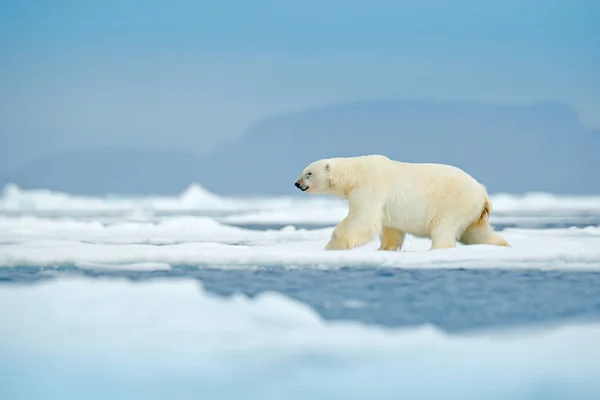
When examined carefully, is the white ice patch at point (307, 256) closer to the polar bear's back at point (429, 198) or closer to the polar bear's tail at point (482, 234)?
the polar bear's tail at point (482, 234)

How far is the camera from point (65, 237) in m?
11.8

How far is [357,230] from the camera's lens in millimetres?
7984

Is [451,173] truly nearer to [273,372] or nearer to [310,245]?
[310,245]

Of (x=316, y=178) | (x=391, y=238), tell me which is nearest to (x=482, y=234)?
(x=391, y=238)

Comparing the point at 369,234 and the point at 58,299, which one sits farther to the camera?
the point at 369,234

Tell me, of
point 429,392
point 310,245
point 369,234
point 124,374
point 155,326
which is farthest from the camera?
point 310,245

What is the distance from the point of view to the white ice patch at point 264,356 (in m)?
3.49

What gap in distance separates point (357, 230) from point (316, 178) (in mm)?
797

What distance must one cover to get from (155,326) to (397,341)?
1383 mm

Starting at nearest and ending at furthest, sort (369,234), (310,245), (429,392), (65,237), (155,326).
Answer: (429,392)
(155,326)
(369,234)
(310,245)
(65,237)

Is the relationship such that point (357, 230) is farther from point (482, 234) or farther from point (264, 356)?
point (264, 356)

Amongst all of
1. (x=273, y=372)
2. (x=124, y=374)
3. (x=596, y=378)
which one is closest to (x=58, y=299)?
(x=124, y=374)

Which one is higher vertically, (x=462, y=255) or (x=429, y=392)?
(x=462, y=255)

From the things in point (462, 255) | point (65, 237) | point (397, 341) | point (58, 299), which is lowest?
point (397, 341)
